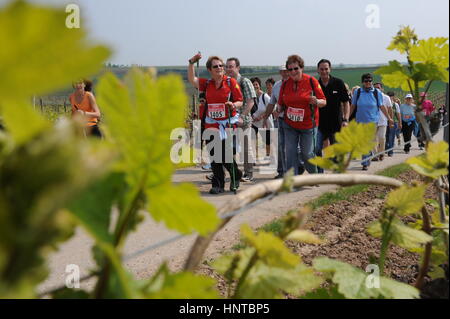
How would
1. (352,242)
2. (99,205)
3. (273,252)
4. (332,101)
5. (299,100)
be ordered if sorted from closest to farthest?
(99,205) → (273,252) → (352,242) → (299,100) → (332,101)

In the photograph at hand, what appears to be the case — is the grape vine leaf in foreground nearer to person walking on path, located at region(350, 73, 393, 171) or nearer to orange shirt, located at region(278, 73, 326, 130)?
orange shirt, located at region(278, 73, 326, 130)

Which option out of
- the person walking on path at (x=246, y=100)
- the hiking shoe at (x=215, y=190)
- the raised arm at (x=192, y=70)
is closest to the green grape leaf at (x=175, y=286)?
the hiking shoe at (x=215, y=190)

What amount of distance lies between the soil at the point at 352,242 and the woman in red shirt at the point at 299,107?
0.84 metres

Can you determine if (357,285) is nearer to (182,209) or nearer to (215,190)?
(182,209)

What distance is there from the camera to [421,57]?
1.08 metres

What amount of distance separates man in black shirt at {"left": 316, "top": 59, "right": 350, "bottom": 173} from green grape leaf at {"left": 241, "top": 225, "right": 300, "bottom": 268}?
6.74m

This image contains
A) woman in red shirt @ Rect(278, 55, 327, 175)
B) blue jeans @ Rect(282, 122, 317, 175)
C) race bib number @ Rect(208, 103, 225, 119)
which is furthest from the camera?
blue jeans @ Rect(282, 122, 317, 175)

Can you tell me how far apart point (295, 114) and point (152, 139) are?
580 cm

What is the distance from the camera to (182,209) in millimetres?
414

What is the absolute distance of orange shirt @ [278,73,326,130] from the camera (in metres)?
5.97

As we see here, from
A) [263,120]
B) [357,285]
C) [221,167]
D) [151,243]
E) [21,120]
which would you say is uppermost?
[21,120]

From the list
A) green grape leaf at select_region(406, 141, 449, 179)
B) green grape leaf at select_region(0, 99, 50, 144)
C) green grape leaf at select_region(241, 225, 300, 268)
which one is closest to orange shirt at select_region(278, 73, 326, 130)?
green grape leaf at select_region(406, 141, 449, 179)

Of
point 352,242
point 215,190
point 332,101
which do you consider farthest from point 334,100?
point 352,242

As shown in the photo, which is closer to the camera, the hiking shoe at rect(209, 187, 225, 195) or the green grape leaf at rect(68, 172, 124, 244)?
the green grape leaf at rect(68, 172, 124, 244)
